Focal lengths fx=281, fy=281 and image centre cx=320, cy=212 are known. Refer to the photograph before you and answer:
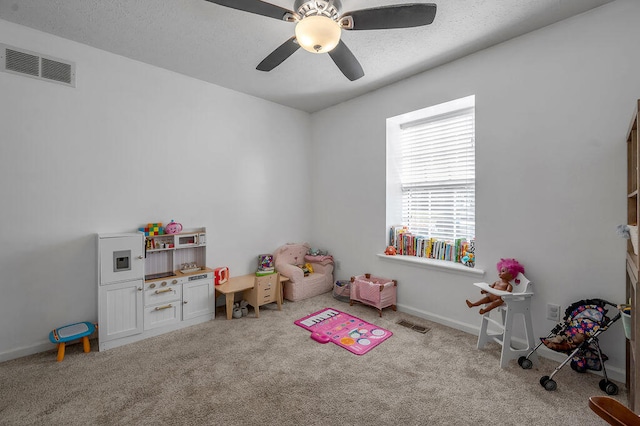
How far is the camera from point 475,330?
8.97 feet

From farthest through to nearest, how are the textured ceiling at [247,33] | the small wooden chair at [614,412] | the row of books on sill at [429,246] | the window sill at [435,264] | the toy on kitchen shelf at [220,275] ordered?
the toy on kitchen shelf at [220,275]
the row of books on sill at [429,246]
the window sill at [435,264]
the textured ceiling at [247,33]
the small wooden chair at [614,412]

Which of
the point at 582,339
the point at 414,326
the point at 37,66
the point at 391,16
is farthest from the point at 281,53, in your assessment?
the point at 582,339

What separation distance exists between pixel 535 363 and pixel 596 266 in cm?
88

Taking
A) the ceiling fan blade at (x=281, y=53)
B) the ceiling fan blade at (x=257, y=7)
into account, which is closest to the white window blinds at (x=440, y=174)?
the ceiling fan blade at (x=281, y=53)

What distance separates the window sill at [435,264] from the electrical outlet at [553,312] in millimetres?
548

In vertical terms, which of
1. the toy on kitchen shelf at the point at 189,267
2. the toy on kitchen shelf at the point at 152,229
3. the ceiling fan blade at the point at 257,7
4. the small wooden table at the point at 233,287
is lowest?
the small wooden table at the point at 233,287

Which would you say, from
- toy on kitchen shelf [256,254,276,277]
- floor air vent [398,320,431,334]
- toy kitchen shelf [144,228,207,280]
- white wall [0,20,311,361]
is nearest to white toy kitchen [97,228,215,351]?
toy kitchen shelf [144,228,207,280]

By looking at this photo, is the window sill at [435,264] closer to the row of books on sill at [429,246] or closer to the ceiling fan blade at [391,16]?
the row of books on sill at [429,246]

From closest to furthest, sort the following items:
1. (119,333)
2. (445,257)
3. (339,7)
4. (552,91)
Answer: (339,7) < (552,91) < (119,333) < (445,257)

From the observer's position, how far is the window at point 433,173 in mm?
3100

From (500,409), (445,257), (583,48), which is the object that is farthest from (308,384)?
(583,48)

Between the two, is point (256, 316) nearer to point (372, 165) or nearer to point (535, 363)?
point (372, 165)

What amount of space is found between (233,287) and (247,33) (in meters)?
2.55

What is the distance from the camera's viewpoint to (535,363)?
7.27 ft
